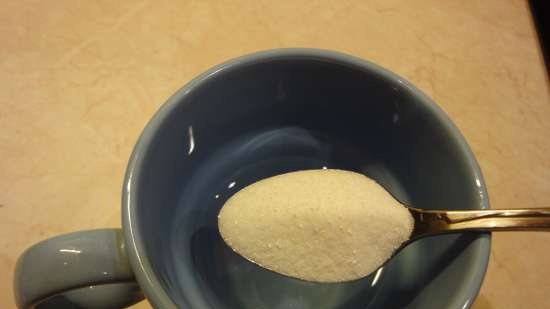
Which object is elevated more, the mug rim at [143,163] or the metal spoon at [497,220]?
the mug rim at [143,163]

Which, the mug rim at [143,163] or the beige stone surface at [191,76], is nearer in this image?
the mug rim at [143,163]

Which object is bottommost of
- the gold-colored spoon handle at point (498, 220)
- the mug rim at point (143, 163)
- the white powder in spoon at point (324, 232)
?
the gold-colored spoon handle at point (498, 220)

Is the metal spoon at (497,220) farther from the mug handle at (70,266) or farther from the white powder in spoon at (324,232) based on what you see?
the mug handle at (70,266)

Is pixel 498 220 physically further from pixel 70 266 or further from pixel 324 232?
pixel 70 266

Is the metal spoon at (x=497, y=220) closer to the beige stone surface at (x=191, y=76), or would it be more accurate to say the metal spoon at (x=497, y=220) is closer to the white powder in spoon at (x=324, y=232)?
the white powder in spoon at (x=324, y=232)

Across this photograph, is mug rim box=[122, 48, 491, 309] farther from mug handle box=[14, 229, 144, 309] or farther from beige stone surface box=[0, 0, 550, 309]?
beige stone surface box=[0, 0, 550, 309]

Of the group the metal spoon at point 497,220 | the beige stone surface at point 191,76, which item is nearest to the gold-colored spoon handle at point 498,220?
the metal spoon at point 497,220
